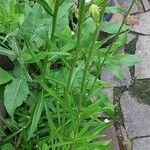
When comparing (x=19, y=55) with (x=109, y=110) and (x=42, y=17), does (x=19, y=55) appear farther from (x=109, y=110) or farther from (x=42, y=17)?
(x=109, y=110)

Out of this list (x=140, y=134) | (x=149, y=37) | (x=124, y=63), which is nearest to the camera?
(x=124, y=63)

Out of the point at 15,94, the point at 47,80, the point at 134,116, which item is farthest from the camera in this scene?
the point at 134,116

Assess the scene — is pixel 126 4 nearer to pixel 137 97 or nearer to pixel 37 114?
pixel 137 97

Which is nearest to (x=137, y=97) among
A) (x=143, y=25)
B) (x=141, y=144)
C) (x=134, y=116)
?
(x=134, y=116)

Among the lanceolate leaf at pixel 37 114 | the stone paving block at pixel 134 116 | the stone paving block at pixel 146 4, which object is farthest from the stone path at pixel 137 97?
the lanceolate leaf at pixel 37 114

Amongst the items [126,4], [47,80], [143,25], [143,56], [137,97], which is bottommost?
[137,97]

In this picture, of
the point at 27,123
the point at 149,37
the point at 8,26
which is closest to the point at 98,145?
the point at 27,123
